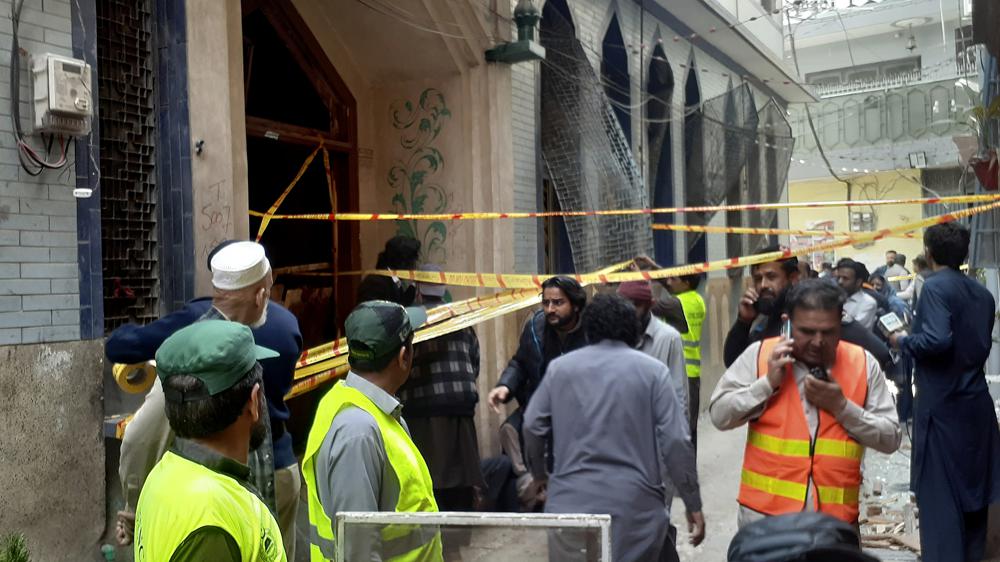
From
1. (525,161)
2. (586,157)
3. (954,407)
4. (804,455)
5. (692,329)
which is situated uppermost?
(586,157)

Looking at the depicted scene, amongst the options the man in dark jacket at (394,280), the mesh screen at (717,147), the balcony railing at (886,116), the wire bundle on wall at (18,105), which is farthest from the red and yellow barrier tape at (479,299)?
the balcony railing at (886,116)

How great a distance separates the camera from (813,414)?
3256mm

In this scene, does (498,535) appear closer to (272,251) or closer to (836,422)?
(836,422)

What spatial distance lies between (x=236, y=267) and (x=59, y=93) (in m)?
1.36

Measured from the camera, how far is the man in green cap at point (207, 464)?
1705 millimetres

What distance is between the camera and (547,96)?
873 centimetres

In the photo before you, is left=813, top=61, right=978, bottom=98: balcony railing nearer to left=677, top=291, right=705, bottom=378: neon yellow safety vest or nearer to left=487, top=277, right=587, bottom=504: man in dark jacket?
left=677, top=291, right=705, bottom=378: neon yellow safety vest

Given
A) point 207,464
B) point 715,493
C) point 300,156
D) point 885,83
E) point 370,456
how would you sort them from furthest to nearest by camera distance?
point 885,83 → point 715,493 → point 300,156 → point 370,456 → point 207,464

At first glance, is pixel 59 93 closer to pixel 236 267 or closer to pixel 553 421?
pixel 236 267

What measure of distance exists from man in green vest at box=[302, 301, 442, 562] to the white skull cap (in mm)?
714

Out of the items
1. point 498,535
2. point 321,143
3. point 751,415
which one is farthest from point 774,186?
point 498,535

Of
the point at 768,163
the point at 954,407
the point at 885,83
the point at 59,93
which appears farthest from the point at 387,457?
the point at 885,83

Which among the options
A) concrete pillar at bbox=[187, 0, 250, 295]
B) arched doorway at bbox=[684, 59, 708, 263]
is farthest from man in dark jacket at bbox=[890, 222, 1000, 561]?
arched doorway at bbox=[684, 59, 708, 263]

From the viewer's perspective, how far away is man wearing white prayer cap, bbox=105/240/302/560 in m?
2.97
